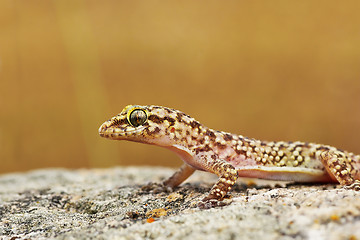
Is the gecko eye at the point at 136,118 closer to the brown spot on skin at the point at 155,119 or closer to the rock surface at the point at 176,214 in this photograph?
the brown spot on skin at the point at 155,119

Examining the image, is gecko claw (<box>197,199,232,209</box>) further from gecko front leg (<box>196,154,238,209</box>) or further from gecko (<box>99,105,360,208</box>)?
gecko (<box>99,105,360,208</box>)

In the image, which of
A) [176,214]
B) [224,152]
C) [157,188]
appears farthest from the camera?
[157,188]

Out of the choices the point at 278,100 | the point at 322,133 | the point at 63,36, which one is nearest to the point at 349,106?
the point at 322,133

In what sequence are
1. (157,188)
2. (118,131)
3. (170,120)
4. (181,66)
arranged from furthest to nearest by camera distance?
1. (181,66)
2. (157,188)
3. (170,120)
4. (118,131)

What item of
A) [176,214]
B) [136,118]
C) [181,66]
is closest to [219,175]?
[176,214]

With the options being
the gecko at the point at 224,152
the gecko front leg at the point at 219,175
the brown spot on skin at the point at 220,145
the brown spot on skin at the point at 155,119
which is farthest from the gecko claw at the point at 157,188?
the brown spot on skin at the point at 155,119

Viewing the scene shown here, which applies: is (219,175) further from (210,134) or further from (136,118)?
(136,118)

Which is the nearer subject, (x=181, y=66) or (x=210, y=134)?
(x=210, y=134)

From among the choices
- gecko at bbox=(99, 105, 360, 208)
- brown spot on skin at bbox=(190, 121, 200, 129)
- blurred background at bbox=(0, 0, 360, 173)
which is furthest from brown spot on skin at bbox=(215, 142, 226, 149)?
blurred background at bbox=(0, 0, 360, 173)
